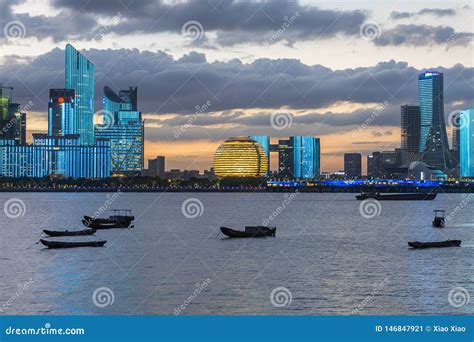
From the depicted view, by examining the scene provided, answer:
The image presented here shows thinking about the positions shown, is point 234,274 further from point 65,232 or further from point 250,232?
point 65,232

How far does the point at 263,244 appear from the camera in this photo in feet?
196

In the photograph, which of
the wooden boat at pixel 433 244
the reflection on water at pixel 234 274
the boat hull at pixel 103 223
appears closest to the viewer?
the reflection on water at pixel 234 274

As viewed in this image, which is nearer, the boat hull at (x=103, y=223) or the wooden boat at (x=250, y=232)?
the wooden boat at (x=250, y=232)

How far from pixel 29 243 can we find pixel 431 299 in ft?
122

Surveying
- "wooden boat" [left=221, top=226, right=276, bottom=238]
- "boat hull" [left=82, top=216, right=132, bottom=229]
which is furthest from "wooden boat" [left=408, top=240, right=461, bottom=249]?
"boat hull" [left=82, top=216, right=132, bottom=229]

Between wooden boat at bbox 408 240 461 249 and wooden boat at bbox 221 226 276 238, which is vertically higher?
wooden boat at bbox 221 226 276 238

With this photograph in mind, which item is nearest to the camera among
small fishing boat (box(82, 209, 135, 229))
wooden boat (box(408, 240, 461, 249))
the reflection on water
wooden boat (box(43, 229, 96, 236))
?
the reflection on water

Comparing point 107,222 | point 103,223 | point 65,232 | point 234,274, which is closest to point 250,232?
point 65,232

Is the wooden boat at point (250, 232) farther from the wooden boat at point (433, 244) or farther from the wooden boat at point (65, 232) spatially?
the wooden boat at point (433, 244)

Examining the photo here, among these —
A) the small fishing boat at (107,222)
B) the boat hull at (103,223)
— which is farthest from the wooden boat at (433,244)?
the boat hull at (103,223)

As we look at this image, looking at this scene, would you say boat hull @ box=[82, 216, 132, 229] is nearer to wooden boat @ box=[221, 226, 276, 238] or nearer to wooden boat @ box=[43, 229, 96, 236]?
wooden boat @ box=[43, 229, 96, 236]

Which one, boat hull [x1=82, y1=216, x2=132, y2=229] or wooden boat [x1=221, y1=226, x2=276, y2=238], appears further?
boat hull [x1=82, y1=216, x2=132, y2=229]

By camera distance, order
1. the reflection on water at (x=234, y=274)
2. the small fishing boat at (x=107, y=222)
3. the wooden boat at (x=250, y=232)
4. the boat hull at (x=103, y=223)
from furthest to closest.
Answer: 1. the small fishing boat at (x=107, y=222)
2. the boat hull at (x=103, y=223)
3. the wooden boat at (x=250, y=232)
4. the reflection on water at (x=234, y=274)

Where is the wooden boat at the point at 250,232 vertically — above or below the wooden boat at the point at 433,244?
above
